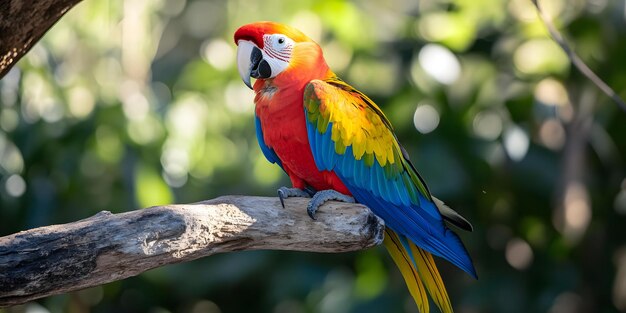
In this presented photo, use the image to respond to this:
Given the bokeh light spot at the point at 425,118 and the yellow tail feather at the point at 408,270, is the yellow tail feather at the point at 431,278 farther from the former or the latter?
the bokeh light spot at the point at 425,118

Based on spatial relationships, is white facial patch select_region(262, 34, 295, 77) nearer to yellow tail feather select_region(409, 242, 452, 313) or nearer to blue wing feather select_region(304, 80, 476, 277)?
blue wing feather select_region(304, 80, 476, 277)

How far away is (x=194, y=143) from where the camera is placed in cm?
308

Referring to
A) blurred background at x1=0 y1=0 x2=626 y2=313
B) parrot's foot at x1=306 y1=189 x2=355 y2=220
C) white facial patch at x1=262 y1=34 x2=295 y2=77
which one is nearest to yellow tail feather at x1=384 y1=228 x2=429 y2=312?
parrot's foot at x1=306 y1=189 x2=355 y2=220

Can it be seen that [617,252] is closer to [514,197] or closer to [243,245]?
[514,197]

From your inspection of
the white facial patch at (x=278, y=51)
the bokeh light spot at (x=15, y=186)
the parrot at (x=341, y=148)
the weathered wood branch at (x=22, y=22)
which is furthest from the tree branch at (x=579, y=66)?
the bokeh light spot at (x=15, y=186)

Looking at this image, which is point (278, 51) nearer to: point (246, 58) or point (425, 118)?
point (246, 58)

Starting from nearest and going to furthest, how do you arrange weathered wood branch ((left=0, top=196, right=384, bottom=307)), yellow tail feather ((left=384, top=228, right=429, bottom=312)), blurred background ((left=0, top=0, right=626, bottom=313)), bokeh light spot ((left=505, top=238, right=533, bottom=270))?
1. weathered wood branch ((left=0, top=196, right=384, bottom=307))
2. yellow tail feather ((left=384, top=228, right=429, bottom=312))
3. blurred background ((left=0, top=0, right=626, bottom=313))
4. bokeh light spot ((left=505, top=238, right=533, bottom=270))

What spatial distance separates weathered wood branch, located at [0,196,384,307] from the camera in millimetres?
1188

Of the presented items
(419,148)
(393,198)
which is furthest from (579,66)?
(419,148)

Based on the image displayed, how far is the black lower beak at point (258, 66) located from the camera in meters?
1.52

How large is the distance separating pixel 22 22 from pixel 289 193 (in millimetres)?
539

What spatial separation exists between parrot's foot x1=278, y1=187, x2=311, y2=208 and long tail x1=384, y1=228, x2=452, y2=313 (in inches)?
6.7

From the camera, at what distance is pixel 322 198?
1457 millimetres

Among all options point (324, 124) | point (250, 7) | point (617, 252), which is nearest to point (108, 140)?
point (250, 7)
